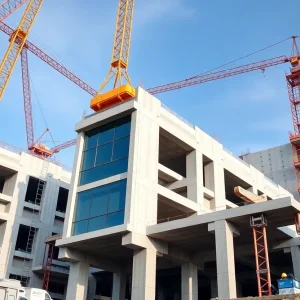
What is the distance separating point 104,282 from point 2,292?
44.6 m

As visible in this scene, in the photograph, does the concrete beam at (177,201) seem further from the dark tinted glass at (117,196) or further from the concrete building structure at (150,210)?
the dark tinted glass at (117,196)

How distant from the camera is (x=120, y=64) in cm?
6069

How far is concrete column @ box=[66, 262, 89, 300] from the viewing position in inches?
1505

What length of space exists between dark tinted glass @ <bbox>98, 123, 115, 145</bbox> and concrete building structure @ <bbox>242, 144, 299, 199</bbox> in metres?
47.3

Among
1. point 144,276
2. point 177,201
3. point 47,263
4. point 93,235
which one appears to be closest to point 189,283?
point 144,276

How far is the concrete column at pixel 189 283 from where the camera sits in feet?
127

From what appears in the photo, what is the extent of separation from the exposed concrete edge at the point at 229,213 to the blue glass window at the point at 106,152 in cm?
659

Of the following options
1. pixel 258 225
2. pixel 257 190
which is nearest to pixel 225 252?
pixel 258 225

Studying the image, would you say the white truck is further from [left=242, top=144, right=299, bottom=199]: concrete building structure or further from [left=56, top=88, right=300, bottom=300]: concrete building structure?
[left=242, top=144, right=299, bottom=199]: concrete building structure

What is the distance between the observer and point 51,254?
54.2 meters

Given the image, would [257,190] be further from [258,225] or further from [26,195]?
[26,195]

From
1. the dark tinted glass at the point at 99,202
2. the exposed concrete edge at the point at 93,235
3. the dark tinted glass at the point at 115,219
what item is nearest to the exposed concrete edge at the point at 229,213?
the dark tinted glass at the point at 115,219

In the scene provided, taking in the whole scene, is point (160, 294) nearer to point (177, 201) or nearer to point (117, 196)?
point (177, 201)

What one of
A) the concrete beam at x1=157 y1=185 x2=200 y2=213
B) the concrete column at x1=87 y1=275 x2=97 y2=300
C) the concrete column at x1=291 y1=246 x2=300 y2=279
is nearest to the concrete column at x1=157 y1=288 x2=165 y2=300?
the concrete column at x1=87 y1=275 x2=97 y2=300
